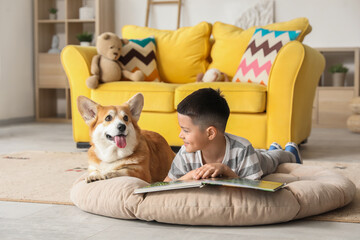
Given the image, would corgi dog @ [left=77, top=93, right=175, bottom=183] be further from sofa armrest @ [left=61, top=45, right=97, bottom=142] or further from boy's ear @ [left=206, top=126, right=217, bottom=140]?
sofa armrest @ [left=61, top=45, right=97, bottom=142]

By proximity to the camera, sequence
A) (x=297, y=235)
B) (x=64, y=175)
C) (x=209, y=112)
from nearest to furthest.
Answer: (x=297, y=235)
(x=209, y=112)
(x=64, y=175)

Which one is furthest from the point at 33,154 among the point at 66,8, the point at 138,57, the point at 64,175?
the point at 66,8

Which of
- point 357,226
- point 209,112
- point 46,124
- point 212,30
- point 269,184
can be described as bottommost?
point 46,124

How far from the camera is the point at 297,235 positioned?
1.31 meters

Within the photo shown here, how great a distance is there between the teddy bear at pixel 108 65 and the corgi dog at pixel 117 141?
1.25 metres

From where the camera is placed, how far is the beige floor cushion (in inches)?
54.8

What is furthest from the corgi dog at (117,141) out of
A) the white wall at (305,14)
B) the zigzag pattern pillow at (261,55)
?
the white wall at (305,14)

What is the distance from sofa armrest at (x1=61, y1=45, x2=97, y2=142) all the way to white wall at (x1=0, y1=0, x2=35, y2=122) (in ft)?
7.15

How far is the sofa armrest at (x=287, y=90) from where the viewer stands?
276 centimetres

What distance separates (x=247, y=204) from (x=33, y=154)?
6.20 ft

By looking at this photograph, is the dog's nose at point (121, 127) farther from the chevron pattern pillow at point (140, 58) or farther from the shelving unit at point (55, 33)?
the shelving unit at point (55, 33)

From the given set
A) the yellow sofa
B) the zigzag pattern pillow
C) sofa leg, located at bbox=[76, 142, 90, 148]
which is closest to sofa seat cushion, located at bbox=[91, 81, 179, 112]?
the yellow sofa

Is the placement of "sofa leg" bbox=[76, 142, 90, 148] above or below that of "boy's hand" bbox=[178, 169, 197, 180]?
below

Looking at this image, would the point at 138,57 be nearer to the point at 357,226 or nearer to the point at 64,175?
the point at 64,175
